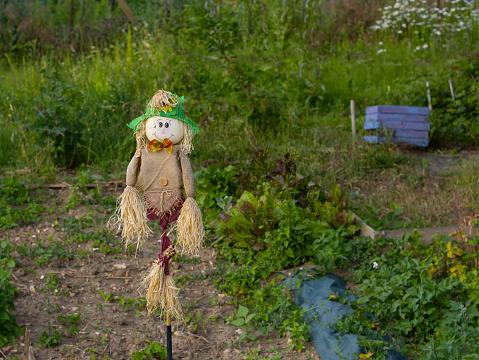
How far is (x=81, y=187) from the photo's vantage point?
496 centimetres

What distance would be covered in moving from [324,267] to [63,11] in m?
8.84

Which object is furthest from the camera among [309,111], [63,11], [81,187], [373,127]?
[63,11]

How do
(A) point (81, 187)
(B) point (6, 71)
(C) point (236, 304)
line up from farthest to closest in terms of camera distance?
1. (B) point (6, 71)
2. (A) point (81, 187)
3. (C) point (236, 304)

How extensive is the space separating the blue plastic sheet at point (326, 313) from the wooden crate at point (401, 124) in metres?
3.33

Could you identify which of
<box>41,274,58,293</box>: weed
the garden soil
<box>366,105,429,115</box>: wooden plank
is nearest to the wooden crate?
<box>366,105,429,115</box>: wooden plank

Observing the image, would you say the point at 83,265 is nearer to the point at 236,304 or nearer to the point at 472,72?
the point at 236,304

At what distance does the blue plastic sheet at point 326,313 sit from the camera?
8.95ft

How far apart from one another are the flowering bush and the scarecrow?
27.8 feet

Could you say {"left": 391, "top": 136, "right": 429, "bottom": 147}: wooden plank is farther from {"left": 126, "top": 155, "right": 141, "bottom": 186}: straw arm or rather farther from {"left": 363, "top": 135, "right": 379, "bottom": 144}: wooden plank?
{"left": 126, "top": 155, "right": 141, "bottom": 186}: straw arm

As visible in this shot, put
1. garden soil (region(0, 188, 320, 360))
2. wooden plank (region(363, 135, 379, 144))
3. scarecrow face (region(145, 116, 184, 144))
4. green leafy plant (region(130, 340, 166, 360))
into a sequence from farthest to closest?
wooden plank (region(363, 135, 379, 144)), garden soil (region(0, 188, 320, 360)), green leafy plant (region(130, 340, 166, 360)), scarecrow face (region(145, 116, 184, 144))

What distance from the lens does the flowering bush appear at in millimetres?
9547

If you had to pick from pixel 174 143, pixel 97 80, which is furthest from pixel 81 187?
pixel 174 143

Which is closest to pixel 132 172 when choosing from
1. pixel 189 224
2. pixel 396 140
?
pixel 189 224

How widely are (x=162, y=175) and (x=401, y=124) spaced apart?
5037 mm
